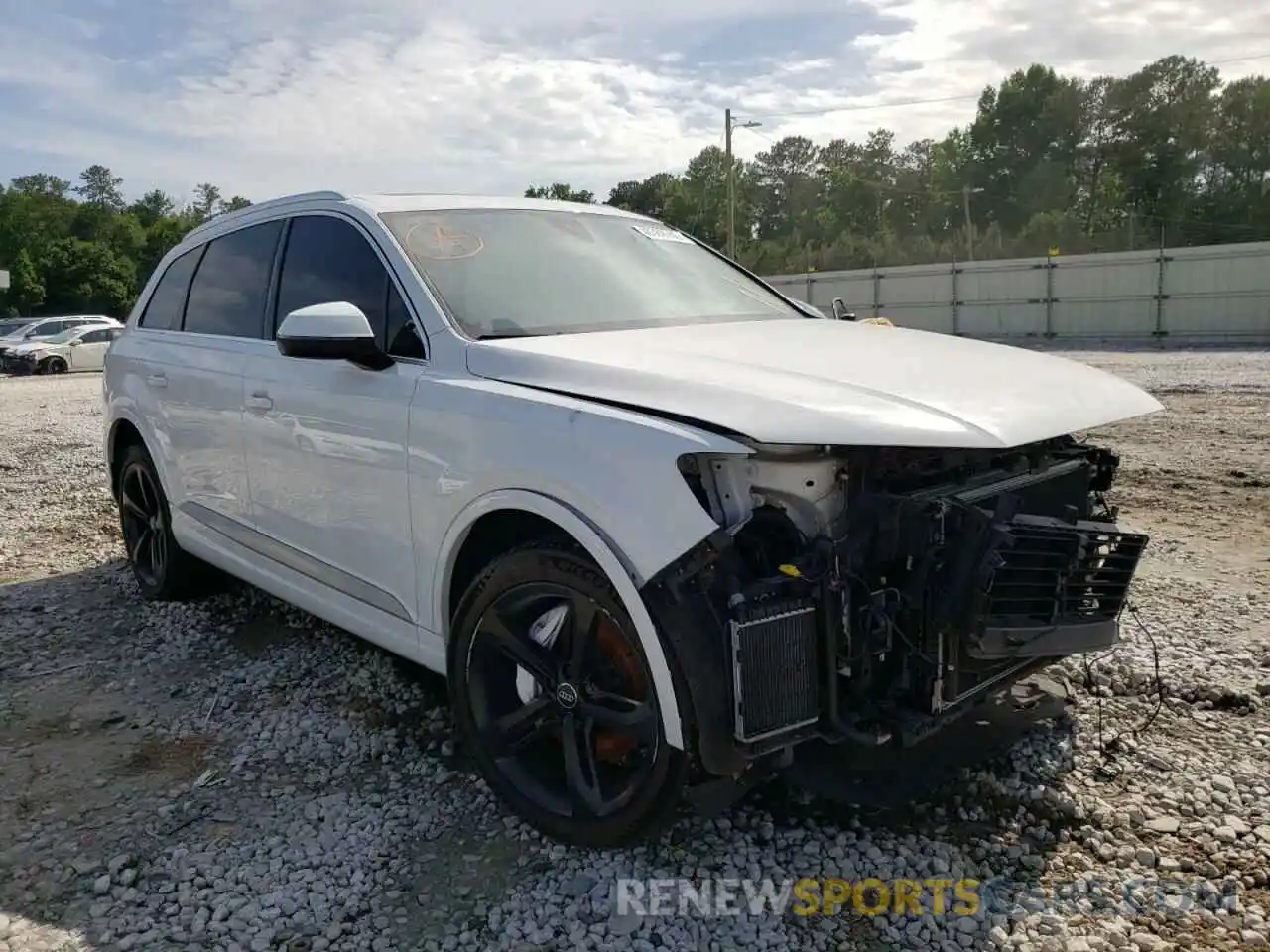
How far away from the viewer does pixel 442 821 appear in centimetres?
313

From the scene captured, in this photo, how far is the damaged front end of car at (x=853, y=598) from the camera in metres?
2.48

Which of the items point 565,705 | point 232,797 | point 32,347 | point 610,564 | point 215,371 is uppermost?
point 215,371

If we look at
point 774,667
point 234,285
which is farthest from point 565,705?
point 234,285

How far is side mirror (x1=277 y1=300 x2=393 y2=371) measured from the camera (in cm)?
324

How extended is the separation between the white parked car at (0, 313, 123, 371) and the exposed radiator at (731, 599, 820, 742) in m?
29.3

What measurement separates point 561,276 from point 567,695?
1.58 m

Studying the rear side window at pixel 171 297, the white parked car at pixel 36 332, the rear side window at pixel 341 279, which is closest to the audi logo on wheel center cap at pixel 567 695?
the rear side window at pixel 341 279

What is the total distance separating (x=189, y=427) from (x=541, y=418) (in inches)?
103

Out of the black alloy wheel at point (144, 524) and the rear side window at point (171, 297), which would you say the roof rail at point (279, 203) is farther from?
the black alloy wheel at point (144, 524)

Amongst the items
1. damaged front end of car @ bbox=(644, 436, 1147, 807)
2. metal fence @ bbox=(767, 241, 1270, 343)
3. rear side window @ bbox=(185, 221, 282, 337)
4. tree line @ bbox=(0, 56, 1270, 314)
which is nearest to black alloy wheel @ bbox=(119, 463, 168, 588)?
rear side window @ bbox=(185, 221, 282, 337)

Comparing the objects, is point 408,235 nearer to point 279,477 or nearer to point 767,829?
point 279,477

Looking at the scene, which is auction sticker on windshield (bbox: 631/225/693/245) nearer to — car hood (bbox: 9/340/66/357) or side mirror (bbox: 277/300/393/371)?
side mirror (bbox: 277/300/393/371)

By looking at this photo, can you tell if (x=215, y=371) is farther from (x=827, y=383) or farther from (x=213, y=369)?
(x=827, y=383)

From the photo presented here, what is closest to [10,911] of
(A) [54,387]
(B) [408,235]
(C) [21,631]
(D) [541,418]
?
(D) [541,418]
